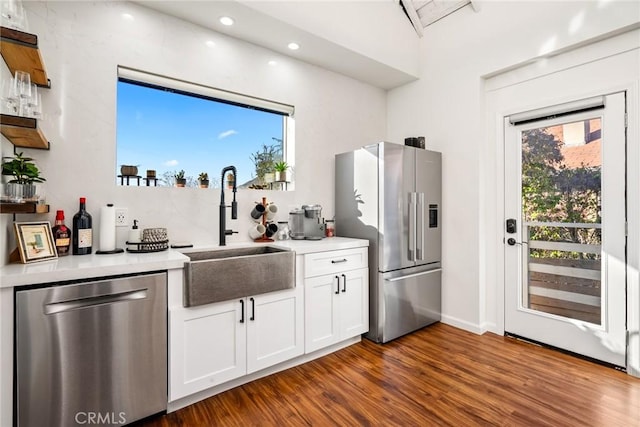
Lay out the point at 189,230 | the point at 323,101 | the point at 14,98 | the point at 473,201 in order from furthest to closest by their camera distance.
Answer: the point at 323,101 < the point at 473,201 < the point at 189,230 < the point at 14,98

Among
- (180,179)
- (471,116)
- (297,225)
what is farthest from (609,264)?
(180,179)

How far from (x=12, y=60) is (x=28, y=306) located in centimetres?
126

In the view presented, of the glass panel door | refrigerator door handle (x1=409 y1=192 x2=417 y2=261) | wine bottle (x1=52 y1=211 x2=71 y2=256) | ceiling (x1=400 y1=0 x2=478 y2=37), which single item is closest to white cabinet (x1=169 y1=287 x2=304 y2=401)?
wine bottle (x1=52 y1=211 x2=71 y2=256)

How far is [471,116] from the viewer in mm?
3156

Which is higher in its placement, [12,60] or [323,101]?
[323,101]

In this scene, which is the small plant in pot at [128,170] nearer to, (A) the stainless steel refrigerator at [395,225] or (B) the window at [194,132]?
(B) the window at [194,132]

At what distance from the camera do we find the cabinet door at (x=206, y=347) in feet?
6.07

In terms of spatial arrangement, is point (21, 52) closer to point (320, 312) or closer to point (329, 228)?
point (320, 312)

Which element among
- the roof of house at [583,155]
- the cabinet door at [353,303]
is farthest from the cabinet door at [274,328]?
the roof of house at [583,155]

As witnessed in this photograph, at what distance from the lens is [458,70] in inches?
129

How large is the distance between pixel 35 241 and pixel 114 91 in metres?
1.14

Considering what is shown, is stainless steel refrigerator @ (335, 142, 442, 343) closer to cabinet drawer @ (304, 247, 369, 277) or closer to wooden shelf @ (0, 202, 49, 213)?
cabinet drawer @ (304, 247, 369, 277)

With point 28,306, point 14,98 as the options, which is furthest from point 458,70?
point 28,306

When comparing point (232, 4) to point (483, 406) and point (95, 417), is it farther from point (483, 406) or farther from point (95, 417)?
point (483, 406)
